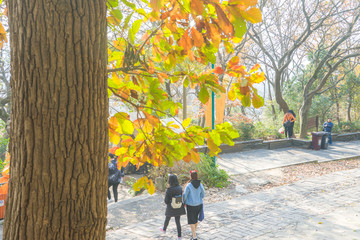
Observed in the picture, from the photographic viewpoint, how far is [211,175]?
11469 mm

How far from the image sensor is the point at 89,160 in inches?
79.6

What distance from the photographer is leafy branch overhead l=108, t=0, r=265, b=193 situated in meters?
2.50

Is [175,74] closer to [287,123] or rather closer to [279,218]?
[279,218]

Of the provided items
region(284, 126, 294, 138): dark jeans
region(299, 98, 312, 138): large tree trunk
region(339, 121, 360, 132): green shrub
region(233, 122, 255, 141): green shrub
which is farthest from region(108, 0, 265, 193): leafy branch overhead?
region(339, 121, 360, 132): green shrub

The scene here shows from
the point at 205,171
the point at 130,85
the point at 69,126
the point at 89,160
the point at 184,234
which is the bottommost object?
the point at 184,234

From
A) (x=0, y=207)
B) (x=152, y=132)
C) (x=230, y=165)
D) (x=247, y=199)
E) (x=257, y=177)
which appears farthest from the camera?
(x=230, y=165)

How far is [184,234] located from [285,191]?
4.49m

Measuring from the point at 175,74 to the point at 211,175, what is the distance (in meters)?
8.78

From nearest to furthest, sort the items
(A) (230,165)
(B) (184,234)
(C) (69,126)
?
(C) (69,126) < (B) (184,234) < (A) (230,165)

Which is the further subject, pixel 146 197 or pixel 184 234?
pixel 146 197

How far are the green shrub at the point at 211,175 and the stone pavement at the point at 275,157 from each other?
4.34ft

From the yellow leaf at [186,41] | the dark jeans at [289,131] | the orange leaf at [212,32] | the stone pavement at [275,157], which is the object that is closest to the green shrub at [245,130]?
the stone pavement at [275,157]

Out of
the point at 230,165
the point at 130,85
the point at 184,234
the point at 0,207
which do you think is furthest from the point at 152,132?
the point at 230,165

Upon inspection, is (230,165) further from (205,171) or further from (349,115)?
(349,115)
